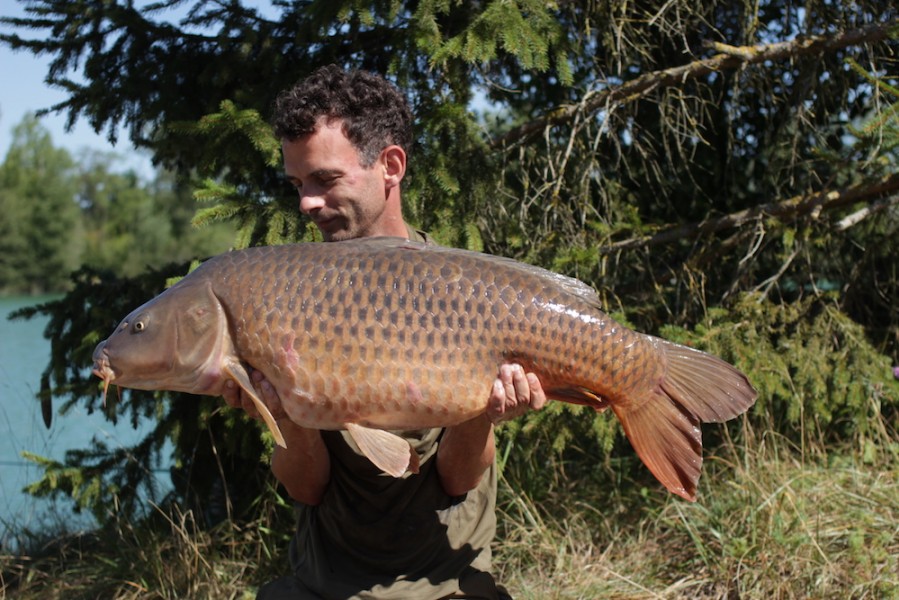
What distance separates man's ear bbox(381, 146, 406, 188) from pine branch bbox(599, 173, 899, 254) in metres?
1.69

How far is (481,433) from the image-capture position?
199 centimetres

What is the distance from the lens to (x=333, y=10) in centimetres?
322

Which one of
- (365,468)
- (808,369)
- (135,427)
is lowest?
(135,427)

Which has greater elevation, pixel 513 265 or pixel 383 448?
pixel 513 265

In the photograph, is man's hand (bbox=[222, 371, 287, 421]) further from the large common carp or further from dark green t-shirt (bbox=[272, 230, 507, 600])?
dark green t-shirt (bbox=[272, 230, 507, 600])

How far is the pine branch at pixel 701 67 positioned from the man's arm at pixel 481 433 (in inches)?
72.2

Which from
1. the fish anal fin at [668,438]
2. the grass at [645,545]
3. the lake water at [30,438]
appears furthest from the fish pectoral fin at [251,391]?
the lake water at [30,438]

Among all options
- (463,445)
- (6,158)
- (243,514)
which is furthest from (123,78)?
(6,158)

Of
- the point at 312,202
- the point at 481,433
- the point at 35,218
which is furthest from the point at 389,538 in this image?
the point at 35,218

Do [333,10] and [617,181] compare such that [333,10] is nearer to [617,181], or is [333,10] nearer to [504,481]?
[617,181]

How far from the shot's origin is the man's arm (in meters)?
1.72

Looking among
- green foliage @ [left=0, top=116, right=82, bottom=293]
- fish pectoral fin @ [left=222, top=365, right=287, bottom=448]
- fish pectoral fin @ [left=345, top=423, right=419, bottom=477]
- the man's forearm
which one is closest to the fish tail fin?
the man's forearm

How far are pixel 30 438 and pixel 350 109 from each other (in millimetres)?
3813

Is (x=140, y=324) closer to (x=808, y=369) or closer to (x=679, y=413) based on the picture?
(x=679, y=413)
